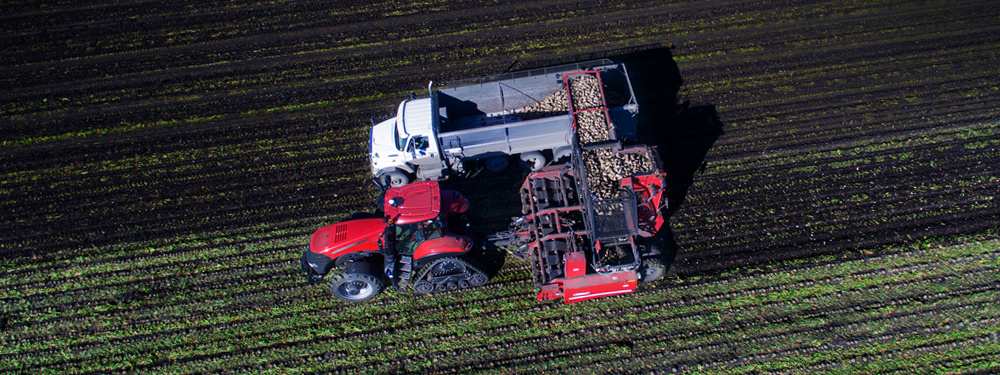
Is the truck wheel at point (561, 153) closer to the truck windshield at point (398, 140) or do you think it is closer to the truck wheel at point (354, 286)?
the truck windshield at point (398, 140)

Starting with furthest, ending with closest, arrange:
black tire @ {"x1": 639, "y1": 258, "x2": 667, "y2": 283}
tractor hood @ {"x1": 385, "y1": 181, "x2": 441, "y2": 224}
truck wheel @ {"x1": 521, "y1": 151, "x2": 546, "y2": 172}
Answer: truck wheel @ {"x1": 521, "y1": 151, "x2": 546, "y2": 172}, black tire @ {"x1": 639, "y1": 258, "x2": 667, "y2": 283}, tractor hood @ {"x1": 385, "y1": 181, "x2": 441, "y2": 224}

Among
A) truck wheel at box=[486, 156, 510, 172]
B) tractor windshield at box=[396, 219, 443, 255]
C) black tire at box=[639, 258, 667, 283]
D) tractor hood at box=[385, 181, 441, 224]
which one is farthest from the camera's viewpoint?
truck wheel at box=[486, 156, 510, 172]

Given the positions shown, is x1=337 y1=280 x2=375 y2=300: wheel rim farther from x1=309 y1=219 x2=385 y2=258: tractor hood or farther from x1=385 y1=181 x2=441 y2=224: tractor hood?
x1=385 y1=181 x2=441 y2=224: tractor hood

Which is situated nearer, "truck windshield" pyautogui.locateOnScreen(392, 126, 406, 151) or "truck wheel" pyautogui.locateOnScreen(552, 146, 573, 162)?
"truck windshield" pyautogui.locateOnScreen(392, 126, 406, 151)

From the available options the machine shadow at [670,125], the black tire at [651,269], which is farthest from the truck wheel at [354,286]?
the machine shadow at [670,125]

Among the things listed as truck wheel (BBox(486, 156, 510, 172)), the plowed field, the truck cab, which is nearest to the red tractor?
the plowed field

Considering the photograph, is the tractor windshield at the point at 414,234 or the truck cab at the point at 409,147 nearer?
the tractor windshield at the point at 414,234

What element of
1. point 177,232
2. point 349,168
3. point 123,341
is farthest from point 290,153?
point 123,341

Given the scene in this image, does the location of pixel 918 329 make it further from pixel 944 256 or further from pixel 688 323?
pixel 688 323

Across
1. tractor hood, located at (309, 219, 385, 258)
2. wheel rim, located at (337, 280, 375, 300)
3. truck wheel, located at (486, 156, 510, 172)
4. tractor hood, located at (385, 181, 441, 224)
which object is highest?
tractor hood, located at (385, 181, 441, 224)
